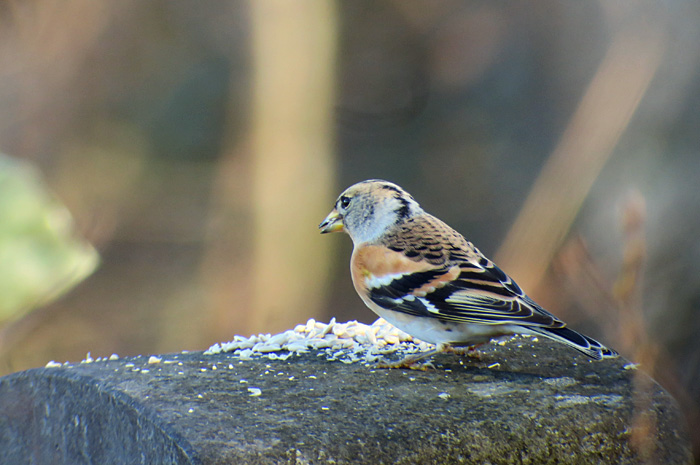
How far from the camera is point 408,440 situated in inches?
65.4

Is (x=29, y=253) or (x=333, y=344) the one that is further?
(x=29, y=253)

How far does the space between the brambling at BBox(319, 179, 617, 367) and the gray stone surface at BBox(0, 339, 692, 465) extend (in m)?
0.14

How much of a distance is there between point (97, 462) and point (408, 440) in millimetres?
783

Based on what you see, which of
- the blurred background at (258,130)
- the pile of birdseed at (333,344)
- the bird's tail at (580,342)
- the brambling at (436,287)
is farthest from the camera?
the blurred background at (258,130)

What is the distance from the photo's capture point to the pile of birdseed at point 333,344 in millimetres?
2377

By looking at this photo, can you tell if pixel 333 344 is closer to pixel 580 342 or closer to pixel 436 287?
pixel 436 287

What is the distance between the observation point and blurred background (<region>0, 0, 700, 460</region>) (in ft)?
18.9

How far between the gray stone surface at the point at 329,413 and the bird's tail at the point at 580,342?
0.12 metres

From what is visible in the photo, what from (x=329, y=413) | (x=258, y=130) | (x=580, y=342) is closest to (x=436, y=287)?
(x=580, y=342)

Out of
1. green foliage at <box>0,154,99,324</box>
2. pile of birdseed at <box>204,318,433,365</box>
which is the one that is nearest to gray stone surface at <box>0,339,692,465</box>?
pile of birdseed at <box>204,318,433,365</box>

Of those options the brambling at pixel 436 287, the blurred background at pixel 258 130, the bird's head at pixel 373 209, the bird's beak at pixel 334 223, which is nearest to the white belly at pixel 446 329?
the brambling at pixel 436 287

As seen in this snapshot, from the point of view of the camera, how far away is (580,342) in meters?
1.93

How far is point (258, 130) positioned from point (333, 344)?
12.5 ft

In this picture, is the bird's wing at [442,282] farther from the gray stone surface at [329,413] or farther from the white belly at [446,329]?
the gray stone surface at [329,413]
